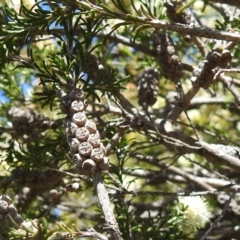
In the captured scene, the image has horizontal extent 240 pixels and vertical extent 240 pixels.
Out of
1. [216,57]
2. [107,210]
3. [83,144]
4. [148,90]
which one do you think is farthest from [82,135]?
[148,90]

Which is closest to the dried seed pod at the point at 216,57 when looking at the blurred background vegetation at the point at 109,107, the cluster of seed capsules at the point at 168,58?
the blurred background vegetation at the point at 109,107

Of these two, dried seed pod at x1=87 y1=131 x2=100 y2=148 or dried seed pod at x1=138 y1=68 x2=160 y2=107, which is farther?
dried seed pod at x1=138 y1=68 x2=160 y2=107

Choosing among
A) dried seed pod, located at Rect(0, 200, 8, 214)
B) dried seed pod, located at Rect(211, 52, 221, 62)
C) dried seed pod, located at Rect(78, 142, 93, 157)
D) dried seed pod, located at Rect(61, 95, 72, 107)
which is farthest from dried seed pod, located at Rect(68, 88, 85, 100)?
dried seed pod, located at Rect(211, 52, 221, 62)

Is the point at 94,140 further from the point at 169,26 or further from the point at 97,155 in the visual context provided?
the point at 169,26

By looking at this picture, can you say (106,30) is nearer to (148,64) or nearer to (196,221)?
(148,64)

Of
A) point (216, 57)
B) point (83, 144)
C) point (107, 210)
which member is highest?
point (216, 57)

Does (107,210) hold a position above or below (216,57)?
below

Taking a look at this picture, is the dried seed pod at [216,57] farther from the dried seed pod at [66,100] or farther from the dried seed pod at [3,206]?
the dried seed pod at [3,206]

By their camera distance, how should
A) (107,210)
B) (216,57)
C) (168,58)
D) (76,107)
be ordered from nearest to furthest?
(107,210), (76,107), (216,57), (168,58)

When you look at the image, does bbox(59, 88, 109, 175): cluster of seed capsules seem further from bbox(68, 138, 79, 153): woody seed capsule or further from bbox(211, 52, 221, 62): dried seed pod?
bbox(211, 52, 221, 62): dried seed pod
